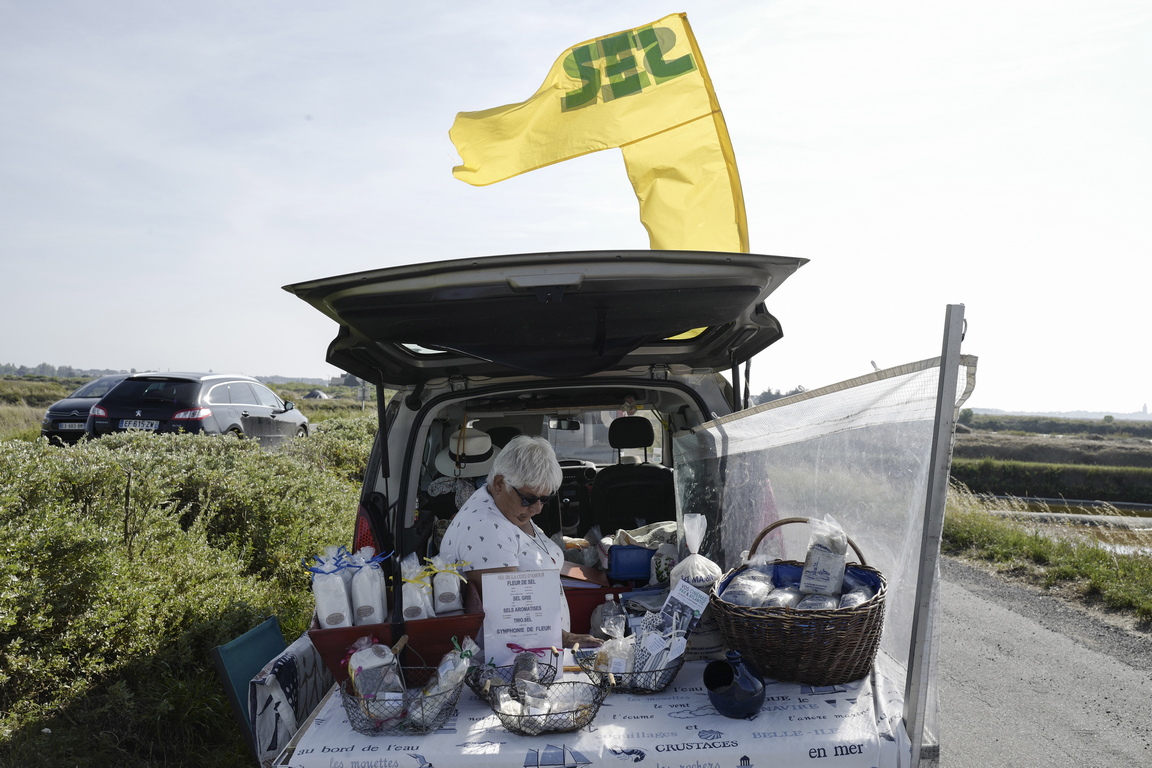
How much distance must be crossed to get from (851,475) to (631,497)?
7.53 ft

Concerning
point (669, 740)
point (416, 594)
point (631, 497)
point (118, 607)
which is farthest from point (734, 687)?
point (118, 607)

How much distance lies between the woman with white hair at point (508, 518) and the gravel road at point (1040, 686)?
2.40 m

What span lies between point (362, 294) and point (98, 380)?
13411mm

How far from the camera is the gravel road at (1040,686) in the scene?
369 centimetres

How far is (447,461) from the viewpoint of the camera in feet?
15.0

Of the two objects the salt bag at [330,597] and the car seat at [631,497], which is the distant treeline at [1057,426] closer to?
the car seat at [631,497]

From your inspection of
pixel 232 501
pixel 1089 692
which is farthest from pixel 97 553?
pixel 1089 692

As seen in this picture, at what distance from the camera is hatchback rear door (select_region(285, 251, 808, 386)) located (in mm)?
2219

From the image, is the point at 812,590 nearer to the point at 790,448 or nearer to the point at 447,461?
the point at 790,448

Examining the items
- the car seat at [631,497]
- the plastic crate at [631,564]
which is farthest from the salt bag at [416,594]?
the car seat at [631,497]

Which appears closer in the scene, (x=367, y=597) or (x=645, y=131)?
(x=367, y=597)

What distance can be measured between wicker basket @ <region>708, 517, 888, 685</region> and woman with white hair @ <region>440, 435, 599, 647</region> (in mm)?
805

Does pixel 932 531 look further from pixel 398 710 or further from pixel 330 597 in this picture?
pixel 330 597

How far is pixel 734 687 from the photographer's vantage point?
1992mm
